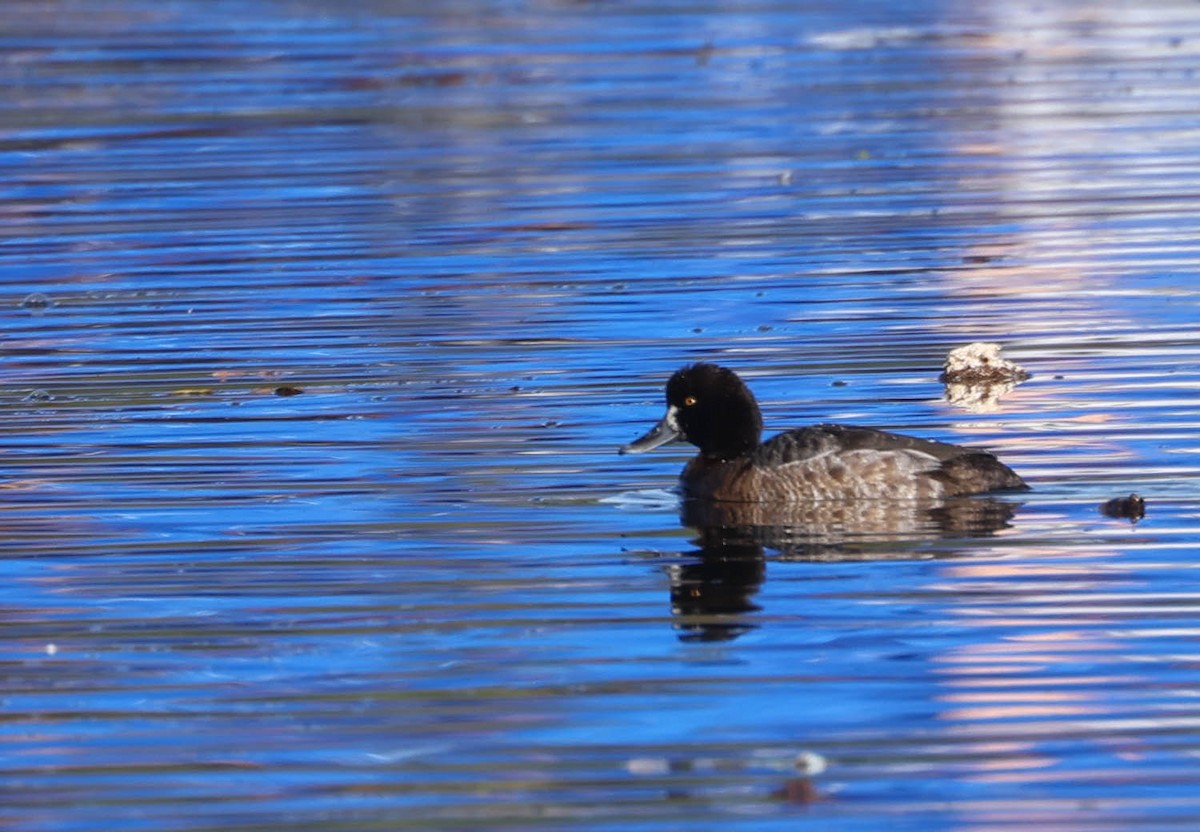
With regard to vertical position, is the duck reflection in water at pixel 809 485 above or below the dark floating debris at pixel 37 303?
below

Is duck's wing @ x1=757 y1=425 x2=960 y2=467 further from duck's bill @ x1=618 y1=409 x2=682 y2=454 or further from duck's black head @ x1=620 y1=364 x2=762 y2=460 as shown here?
duck's bill @ x1=618 y1=409 x2=682 y2=454

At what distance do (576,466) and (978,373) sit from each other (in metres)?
2.87

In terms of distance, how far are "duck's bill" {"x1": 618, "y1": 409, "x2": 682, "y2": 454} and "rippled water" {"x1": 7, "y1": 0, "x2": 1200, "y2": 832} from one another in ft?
0.64

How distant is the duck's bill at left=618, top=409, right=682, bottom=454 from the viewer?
39.9ft

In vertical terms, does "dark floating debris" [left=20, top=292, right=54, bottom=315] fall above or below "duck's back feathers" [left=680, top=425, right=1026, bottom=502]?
above

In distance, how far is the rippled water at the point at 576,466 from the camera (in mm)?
8000

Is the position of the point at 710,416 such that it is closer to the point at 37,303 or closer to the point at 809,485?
the point at 809,485

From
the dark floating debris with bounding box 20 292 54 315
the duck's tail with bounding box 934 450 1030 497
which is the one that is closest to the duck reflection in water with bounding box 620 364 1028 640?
the duck's tail with bounding box 934 450 1030 497

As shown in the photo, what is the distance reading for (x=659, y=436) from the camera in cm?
1218

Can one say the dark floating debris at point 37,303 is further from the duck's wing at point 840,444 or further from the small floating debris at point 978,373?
the duck's wing at point 840,444

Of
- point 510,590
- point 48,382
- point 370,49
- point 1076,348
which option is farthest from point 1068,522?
point 370,49

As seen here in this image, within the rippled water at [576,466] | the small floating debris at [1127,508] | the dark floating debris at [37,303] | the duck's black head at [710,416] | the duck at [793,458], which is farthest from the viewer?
the dark floating debris at [37,303]

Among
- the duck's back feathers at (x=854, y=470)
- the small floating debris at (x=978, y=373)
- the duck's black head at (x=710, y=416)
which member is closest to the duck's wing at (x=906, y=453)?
the duck's back feathers at (x=854, y=470)

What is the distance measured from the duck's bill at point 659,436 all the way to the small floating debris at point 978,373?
2.32 metres
